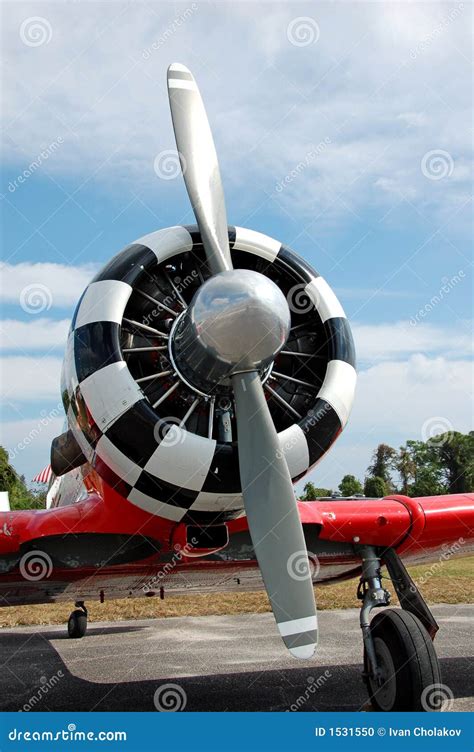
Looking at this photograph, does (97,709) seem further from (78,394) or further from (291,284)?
(291,284)

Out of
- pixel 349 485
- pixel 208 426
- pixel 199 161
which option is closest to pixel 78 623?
pixel 208 426

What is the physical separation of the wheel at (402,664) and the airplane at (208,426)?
0.5 inches

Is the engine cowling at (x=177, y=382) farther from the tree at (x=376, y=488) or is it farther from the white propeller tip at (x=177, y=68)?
the tree at (x=376, y=488)

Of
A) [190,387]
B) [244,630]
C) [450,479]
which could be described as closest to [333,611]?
[244,630]

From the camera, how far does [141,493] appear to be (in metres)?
5.27

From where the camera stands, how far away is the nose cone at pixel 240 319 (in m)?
4.50

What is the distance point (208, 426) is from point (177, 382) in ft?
1.38

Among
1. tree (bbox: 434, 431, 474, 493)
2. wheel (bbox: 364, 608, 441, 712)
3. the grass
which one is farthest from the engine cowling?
tree (bbox: 434, 431, 474, 493)

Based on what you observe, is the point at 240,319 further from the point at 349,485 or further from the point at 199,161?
the point at 349,485

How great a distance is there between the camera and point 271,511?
475 centimetres

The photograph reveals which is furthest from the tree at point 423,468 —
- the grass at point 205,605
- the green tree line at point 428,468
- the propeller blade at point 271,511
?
the propeller blade at point 271,511

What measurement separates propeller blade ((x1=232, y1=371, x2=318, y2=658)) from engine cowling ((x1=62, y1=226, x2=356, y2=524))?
314mm

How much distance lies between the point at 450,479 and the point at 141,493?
64640 mm

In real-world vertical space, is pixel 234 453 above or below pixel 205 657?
above
